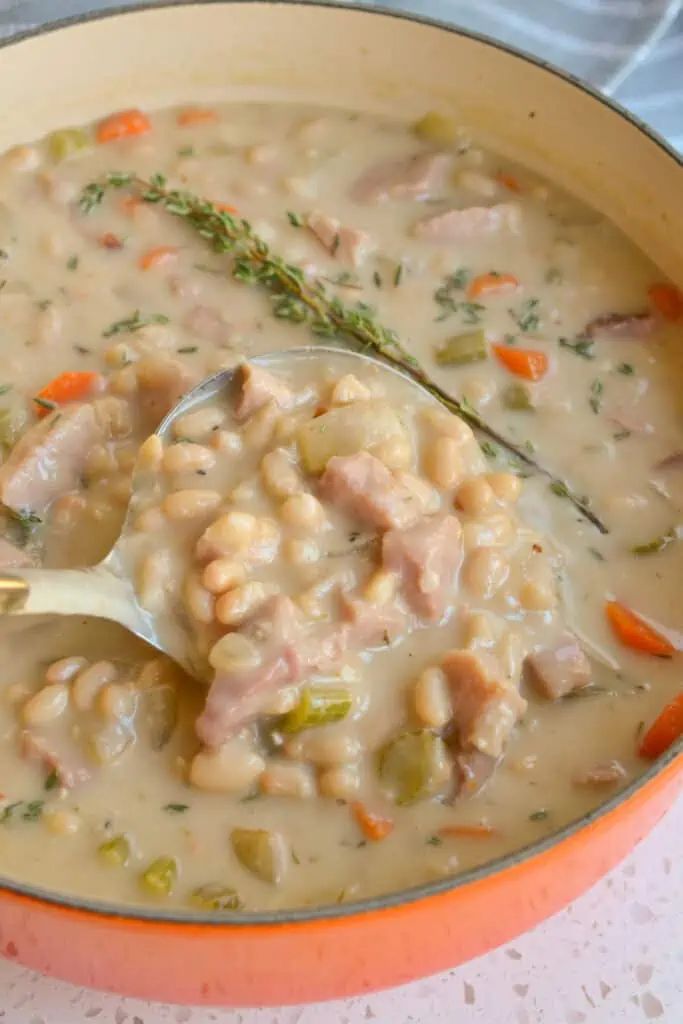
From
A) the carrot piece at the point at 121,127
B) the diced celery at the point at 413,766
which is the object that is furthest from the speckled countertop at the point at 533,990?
the carrot piece at the point at 121,127

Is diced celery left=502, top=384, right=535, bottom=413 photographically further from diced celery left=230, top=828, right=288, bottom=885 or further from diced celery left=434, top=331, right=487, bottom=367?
diced celery left=230, top=828, right=288, bottom=885

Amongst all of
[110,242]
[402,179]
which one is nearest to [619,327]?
[402,179]

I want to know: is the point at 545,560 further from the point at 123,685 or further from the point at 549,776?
the point at 123,685

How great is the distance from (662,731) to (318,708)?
22.7 inches

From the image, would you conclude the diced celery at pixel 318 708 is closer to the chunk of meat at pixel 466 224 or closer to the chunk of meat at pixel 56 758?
the chunk of meat at pixel 56 758

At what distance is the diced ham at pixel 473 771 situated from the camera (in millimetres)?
1926

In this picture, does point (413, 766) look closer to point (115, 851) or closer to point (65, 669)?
point (115, 851)

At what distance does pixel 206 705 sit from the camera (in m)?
1.92

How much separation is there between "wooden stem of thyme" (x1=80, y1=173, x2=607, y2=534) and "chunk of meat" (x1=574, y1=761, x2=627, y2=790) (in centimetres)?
49

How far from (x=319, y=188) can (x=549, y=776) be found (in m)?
1.53

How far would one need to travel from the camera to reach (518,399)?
2.45m

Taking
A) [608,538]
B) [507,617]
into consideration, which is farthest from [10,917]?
[608,538]

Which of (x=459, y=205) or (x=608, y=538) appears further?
(x=459, y=205)

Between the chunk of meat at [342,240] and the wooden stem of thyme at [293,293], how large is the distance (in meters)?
0.09
